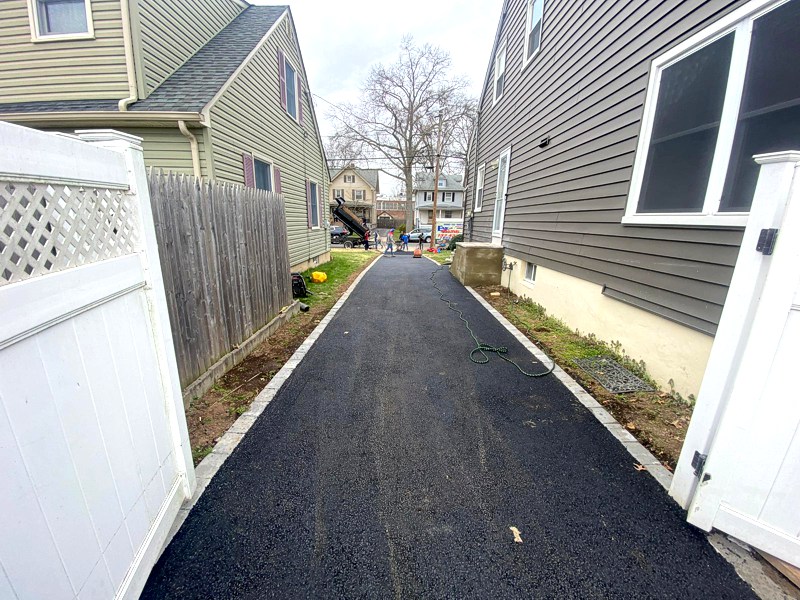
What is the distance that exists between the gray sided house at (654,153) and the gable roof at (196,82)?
5.94 meters

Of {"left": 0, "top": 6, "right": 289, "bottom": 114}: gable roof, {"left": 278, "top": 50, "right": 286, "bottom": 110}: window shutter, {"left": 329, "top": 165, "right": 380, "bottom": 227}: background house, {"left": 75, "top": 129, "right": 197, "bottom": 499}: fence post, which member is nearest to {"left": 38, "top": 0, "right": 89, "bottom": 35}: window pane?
{"left": 0, "top": 6, "right": 289, "bottom": 114}: gable roof

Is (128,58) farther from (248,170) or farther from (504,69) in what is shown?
(504,69)

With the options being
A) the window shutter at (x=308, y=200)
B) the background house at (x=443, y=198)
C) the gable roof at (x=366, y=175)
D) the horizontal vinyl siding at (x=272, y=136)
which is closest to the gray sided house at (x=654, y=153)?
the horizontal vinyl siding at (x=272, y=136)

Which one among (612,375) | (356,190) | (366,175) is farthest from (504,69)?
(366,175)

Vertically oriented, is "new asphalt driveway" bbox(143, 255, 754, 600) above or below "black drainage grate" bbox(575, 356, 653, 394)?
below

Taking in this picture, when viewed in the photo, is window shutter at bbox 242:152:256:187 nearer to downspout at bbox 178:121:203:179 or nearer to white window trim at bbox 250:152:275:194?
white window trim at bbox 250:152:275:194

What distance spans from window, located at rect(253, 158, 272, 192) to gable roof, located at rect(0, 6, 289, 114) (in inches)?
63.7

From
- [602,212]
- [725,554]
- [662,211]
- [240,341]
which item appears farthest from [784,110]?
[240,341]

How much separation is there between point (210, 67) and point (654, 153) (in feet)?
25.3

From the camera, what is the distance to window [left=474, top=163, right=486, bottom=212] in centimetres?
1058

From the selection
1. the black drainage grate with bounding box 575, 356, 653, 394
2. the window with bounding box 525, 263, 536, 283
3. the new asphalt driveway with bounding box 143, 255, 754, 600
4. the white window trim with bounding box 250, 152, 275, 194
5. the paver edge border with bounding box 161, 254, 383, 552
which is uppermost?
the white window trim with bounding box 250, 152, 275, 194

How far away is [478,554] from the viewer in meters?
1.68

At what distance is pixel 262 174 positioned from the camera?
25.5 feet

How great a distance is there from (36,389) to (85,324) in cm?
31
